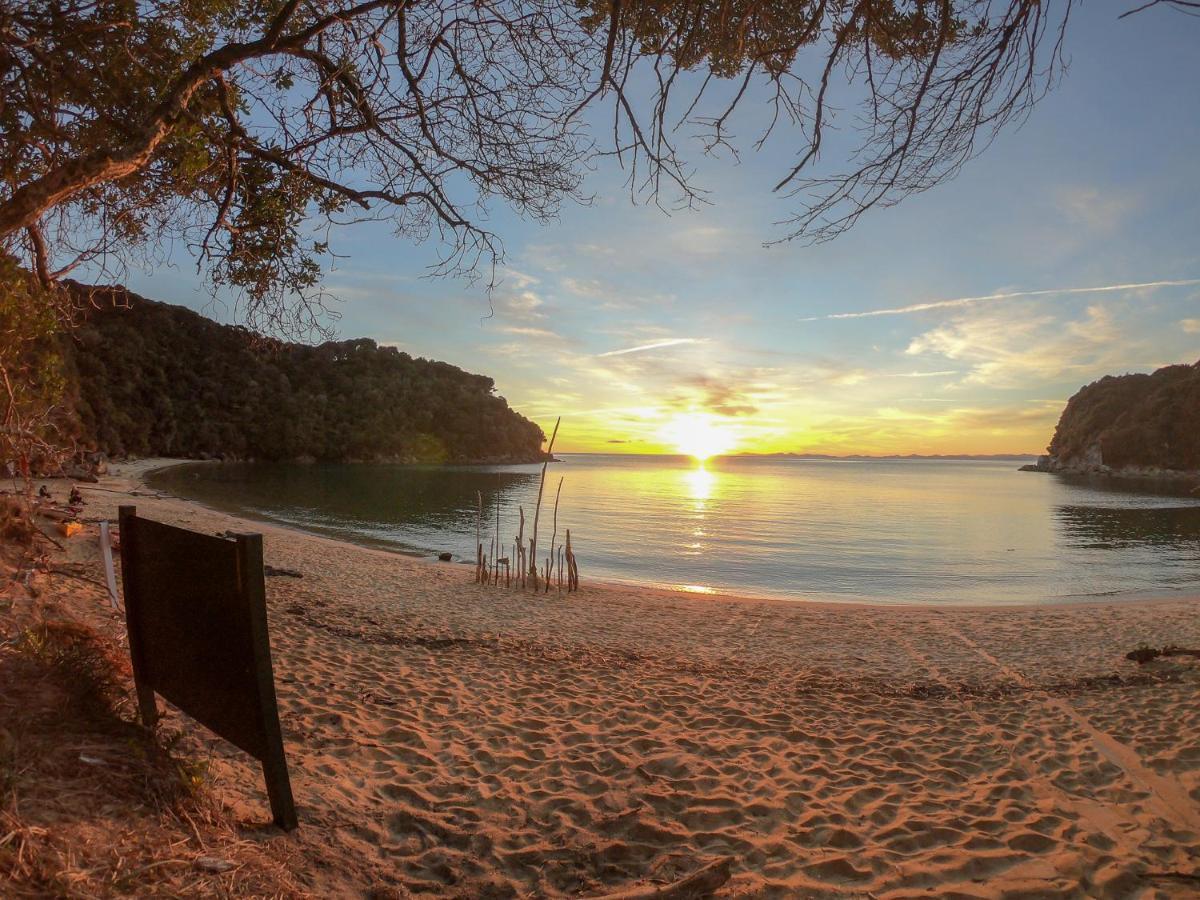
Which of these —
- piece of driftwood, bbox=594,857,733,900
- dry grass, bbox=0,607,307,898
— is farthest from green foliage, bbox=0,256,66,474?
piece of driftwood, bbox=594,857,733,900

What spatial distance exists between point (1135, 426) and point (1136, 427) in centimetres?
44

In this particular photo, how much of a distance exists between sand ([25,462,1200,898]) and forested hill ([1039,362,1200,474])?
10797 centimetres

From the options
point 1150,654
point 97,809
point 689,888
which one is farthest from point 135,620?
point 1150,654

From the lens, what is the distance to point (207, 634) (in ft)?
9.27

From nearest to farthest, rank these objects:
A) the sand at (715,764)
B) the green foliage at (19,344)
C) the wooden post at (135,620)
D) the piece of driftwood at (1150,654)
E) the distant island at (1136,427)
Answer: the wooden post at (135,620) < the sand at (715,764) < the green foliage at (19,344) < the piece of driftwood at (1150,654) < the distant island at (1136,427)

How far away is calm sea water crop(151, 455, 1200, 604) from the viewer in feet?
73.6

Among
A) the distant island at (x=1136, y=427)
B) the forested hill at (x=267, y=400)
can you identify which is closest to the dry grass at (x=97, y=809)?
the forested hill at (x=267, y=400)

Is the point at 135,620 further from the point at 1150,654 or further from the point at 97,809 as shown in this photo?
the point at 1150,654

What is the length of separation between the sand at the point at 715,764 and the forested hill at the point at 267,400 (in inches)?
2000

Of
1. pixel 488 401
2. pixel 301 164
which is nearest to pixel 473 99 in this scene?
pixel 301 164

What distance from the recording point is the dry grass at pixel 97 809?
6.72 ft

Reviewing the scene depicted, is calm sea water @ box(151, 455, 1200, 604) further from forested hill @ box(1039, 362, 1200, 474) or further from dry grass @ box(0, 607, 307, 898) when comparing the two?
forested hill @ box(1039, 362, 1200, 474)

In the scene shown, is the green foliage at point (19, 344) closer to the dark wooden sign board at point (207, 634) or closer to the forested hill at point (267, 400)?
the dark wooden sign board at point (207, 634)

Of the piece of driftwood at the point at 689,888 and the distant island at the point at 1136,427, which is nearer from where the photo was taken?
the piece of driftwood at the point at 689,888
